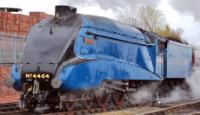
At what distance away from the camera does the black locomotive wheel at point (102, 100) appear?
15.5 m

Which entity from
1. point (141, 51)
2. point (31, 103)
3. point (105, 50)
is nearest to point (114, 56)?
point (105, 50)

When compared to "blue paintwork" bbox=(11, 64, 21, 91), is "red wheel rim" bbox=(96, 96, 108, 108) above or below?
below

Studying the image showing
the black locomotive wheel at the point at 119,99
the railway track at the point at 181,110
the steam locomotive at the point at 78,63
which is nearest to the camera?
the steam locomotive at the point at 78,63

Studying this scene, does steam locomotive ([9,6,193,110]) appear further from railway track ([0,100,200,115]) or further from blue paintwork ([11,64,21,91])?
railway track ([0,100,200,115])

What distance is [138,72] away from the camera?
17.4 meters

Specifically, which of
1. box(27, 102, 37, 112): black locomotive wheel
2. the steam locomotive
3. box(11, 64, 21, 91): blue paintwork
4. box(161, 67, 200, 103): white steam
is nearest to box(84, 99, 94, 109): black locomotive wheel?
the steam locomotive

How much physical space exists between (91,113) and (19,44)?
384 inches

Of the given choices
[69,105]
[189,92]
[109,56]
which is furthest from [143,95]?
[189,92]

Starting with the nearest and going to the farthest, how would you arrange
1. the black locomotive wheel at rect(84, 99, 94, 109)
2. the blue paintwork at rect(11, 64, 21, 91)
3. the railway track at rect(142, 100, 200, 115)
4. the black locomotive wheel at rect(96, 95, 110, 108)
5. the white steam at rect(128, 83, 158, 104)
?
the blue paintwork at rect(11, 64, 21, 91) < the railway track at rect(142, 100, 200, 115) < the black locomotive wheel at rect(84, 99, 94, 109) < the black locomotive wheel at rect(96, 95, 110, 108) < the white steam at rect(128, 83, 158, 104)

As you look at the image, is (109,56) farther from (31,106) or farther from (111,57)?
(31,106)

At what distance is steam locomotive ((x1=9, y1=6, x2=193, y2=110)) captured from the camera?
1366 centimetres

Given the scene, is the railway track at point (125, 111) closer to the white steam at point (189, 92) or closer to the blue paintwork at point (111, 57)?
the blue paintwork at point (111, 57)

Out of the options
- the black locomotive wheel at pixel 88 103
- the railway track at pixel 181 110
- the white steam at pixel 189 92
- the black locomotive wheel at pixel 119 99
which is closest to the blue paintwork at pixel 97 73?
the black locomotive wheel at pixel 119 99

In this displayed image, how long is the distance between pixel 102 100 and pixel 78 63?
8.40ft
